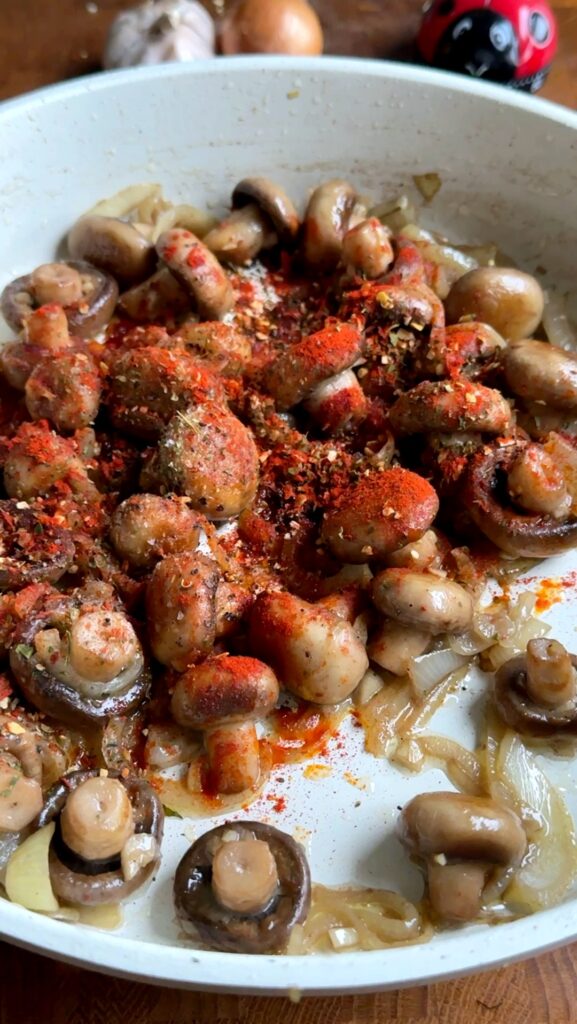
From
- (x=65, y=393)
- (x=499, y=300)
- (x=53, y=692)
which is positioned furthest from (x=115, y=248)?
(x=53, y=692)

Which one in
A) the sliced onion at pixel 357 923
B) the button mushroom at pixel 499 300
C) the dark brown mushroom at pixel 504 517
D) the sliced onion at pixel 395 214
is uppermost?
the sliced onion at pixel 395 214

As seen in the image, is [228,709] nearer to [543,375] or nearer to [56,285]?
[543,375]

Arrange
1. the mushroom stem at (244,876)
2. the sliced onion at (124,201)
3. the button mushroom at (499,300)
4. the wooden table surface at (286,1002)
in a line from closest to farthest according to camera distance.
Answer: the mushroom stem at (244,876) → the wooden table surface at (286,1002) → the button mushroom at (499,300) → the sliced onion at (124,201)

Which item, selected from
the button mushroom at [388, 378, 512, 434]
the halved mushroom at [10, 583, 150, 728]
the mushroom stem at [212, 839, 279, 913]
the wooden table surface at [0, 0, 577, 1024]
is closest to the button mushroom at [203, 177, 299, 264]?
the button mushroom at [388, 378, 512, 434]

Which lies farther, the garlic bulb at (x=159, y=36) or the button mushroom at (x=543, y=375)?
the garlic bulb at (x=159, y=36)

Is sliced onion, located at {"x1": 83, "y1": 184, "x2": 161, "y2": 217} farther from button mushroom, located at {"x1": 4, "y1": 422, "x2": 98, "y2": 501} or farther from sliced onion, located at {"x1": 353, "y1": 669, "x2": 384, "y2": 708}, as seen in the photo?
sliced onion, located at {"x1": 353, "y1": 669, "x2": 384, "y2": 708}

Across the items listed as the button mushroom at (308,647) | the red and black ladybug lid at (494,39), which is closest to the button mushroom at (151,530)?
the button mushroom at (308,647)

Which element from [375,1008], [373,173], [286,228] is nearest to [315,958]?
[375,1008]

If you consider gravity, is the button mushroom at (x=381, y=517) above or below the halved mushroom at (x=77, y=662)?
above

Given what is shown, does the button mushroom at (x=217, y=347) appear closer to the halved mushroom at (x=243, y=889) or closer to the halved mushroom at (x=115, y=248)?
the halved mushroom at (x=115, y=248)
